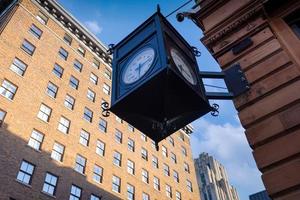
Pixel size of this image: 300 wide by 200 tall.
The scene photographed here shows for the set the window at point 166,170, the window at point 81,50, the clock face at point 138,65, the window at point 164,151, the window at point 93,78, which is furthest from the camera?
the window at point 164,151

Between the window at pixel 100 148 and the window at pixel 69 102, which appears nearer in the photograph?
the window at pixel 69 102

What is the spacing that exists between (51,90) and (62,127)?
13.1 ft

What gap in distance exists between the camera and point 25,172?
2328cm

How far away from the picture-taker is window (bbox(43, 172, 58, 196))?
24234 millimetres

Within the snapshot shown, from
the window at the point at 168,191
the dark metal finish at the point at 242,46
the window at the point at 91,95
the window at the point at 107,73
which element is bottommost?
the dark metal finish at the point at 242,46

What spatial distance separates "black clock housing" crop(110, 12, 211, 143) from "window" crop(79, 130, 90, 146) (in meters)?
25.3

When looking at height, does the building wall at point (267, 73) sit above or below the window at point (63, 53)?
below

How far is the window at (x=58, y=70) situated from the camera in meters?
32.6

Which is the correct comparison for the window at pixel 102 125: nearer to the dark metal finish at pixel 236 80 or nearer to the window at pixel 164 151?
the window at pixel 164 151

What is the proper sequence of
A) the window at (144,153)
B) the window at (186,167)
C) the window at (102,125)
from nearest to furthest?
the window at (102,125), the window at (144,153), the window at (186,167)

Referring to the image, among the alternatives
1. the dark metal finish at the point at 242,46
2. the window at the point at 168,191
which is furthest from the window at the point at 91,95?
the dark metal finish at the point at 242,46

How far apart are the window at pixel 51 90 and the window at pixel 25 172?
8.15m

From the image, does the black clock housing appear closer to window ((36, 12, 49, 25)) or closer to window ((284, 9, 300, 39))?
window ((284, 9, 300, 39))

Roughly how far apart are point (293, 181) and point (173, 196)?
121 ft
